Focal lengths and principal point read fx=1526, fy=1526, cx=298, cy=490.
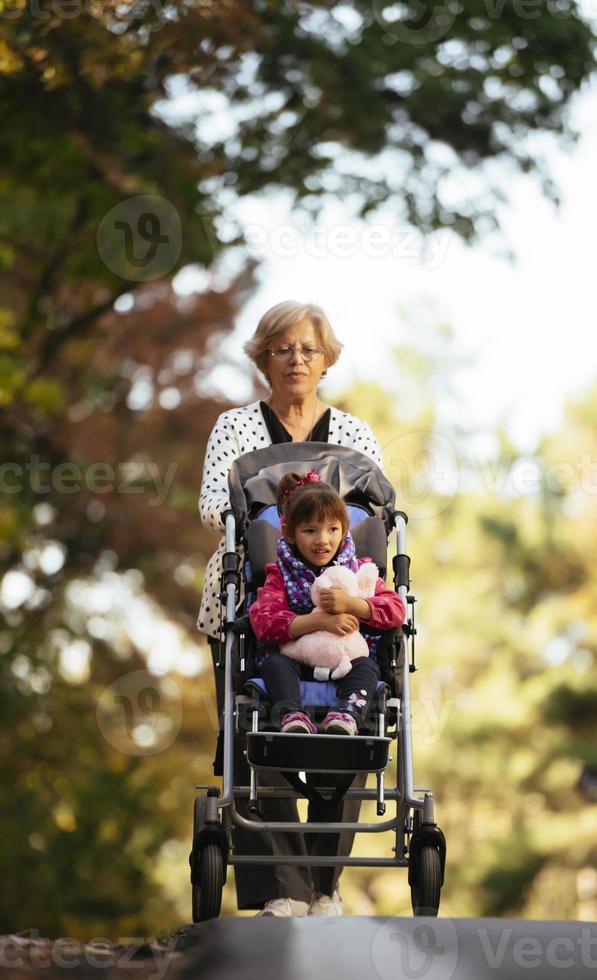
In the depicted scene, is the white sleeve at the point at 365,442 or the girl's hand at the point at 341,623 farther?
the white sleeve at the point at 365,442

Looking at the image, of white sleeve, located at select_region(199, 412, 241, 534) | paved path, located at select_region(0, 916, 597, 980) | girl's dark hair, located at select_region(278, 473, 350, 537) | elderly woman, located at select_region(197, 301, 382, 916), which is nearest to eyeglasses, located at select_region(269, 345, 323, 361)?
elderly woman, located at select_region(197, 301, 382, 916)

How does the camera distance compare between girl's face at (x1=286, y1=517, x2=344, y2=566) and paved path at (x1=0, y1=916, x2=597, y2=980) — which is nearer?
paved path at (x1=0, y1=916, x2=597, y2=980)

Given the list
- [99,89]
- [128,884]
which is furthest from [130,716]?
[99,89]

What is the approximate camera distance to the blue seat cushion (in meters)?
4.62

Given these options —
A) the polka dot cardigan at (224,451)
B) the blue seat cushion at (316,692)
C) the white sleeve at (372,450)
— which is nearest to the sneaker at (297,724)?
the blue seat cushion at (316,692)

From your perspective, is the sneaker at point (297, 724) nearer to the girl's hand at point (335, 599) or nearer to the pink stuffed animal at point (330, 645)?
the pink stuffed animal at point (330, 645)

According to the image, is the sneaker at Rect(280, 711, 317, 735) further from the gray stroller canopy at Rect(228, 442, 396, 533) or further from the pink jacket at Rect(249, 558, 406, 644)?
the gray stroller canopy at Rect(228, 442, 396, 533)

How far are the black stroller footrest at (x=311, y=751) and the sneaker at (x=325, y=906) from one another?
0.79 metres

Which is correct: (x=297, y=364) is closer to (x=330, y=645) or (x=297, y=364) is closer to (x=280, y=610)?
(x=280, y=610)

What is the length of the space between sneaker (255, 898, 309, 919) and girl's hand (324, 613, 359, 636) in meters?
0.98

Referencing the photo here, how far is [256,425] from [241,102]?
18.6ft

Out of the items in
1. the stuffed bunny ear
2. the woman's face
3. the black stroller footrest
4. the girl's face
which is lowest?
the black stroller footrest

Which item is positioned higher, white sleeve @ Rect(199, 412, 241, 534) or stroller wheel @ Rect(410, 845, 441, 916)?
white sleeve @ Rect(199, 412, 241, 534)

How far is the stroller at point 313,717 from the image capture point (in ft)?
14.8
